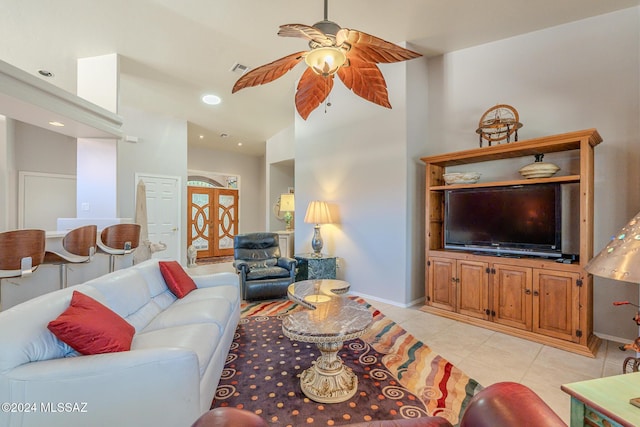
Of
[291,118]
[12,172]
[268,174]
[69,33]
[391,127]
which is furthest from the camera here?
[268,174]

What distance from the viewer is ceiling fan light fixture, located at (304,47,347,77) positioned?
185 cm

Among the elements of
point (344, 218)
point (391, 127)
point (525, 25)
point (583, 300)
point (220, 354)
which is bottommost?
point (220, 354)

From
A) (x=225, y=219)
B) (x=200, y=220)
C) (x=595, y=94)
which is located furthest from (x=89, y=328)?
(x=225, y=219)

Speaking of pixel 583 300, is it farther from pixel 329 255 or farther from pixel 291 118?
pixel 291 118

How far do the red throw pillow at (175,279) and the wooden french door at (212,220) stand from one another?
5536mm

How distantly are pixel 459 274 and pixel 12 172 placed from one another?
778 centimetres

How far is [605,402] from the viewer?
39.8 inches

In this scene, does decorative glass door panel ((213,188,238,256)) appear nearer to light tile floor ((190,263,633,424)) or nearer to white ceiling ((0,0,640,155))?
white ceiling ((0,0,640,155))

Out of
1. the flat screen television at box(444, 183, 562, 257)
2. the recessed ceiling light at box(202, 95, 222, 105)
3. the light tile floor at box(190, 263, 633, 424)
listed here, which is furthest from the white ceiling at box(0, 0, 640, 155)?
the light tile floor at box(190, 263, 633, 424)

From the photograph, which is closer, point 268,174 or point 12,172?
point 12,172

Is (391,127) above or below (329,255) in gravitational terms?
above

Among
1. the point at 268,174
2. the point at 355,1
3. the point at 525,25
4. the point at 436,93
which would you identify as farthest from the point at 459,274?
the point at 268,174

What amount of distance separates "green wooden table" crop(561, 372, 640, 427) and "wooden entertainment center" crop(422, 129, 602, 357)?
1.83m

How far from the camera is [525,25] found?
3.18 meters
